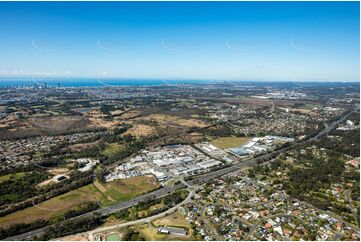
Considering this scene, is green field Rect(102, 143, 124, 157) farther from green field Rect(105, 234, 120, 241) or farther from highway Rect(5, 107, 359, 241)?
green field Rect(105, 234, 120, 241)

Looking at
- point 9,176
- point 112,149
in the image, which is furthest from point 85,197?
point 112,149

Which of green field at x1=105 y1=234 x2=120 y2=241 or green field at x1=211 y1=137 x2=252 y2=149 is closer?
green field at x1=105 y1=234 x2=120 y2=241

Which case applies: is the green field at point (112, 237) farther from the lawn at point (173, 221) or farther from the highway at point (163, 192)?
the highway at point (163, 192)

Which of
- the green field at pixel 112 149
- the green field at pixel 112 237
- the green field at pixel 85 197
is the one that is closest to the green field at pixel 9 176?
the green field at pixel 85 197

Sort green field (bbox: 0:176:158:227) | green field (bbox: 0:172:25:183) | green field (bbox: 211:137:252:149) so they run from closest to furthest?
green field (bbox: 0:176:158:227), green field (bbox: 0:172:25:183), green field (bbox: 211:137:252:149)

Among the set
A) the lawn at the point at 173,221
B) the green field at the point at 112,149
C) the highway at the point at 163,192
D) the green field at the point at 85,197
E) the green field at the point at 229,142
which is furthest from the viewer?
the green field at the point at 229,142

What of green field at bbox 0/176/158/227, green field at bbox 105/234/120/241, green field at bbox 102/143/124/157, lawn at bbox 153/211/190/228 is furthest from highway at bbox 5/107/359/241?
green field at bbox 102/143/124/157
